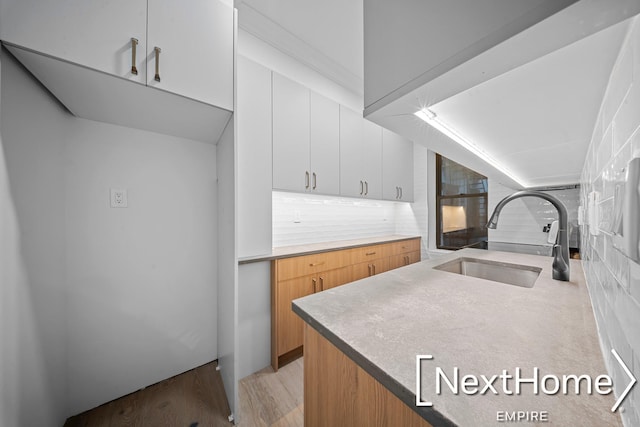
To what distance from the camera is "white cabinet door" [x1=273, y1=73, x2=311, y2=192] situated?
6.23ft

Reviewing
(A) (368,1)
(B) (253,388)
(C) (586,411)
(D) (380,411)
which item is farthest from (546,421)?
(B) (253,388)

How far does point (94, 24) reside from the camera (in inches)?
36.2

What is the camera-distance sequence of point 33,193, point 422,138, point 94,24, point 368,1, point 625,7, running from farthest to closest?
point 33,193 → point 94,24 → point 422,138 → point 368,1 → point 625,7

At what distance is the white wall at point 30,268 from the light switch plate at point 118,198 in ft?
0.71

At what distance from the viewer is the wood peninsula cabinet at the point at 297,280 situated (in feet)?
5.78

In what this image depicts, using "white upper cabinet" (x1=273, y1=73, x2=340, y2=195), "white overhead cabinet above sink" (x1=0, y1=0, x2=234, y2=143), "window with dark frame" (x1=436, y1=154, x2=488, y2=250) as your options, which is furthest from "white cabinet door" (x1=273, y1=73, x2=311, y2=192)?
"window with dark frame" (x1=436, y1=154, x2=488, y2=250)

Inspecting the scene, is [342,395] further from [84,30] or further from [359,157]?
[359,157]

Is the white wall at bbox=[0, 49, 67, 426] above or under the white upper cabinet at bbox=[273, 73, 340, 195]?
under

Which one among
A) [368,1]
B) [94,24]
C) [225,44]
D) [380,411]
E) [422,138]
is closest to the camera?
[380,411]

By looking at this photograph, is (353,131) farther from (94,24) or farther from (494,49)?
(494,49)

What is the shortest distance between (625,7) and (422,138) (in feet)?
1.52

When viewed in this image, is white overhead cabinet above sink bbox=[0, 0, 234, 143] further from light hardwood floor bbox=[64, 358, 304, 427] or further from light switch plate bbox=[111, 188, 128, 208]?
light hardwood floor bbox=[64, 358, 304, 427]

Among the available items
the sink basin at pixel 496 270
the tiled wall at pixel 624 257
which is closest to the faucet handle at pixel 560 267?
the sink basin at pixel 496 270

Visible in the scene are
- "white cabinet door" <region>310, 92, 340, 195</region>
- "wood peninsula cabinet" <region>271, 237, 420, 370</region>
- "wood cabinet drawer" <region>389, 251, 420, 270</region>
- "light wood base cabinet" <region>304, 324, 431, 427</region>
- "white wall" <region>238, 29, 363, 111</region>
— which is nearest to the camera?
"light wood base cabinet" <region>304, 324, 431, 427</region>
